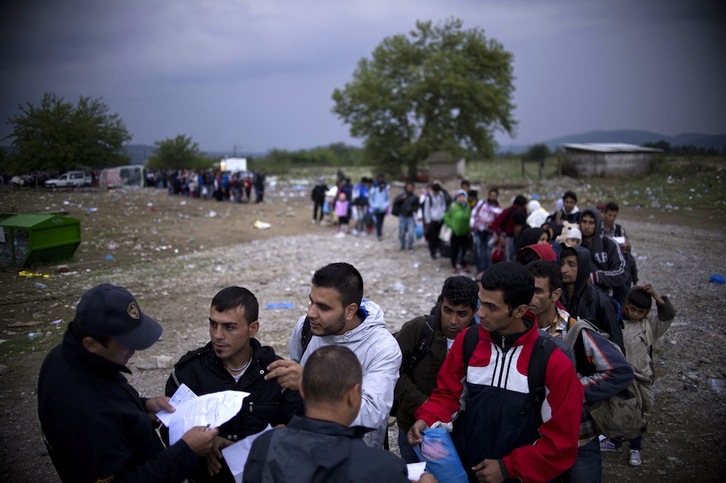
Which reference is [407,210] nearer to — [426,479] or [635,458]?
[635,458]

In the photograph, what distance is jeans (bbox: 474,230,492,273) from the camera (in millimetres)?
8969

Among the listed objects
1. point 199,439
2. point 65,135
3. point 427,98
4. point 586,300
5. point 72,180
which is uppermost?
point 427,98

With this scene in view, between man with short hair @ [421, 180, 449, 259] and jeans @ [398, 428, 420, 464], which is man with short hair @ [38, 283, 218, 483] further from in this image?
man with short hair @ [421, 180, 449, 259]

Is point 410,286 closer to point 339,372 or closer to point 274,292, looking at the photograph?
point 274,292

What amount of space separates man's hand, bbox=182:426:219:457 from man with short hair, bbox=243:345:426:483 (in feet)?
1.16

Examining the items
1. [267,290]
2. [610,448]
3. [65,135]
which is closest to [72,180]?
[65,135]

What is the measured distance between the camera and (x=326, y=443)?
5.09 ft

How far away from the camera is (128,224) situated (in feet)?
37.4

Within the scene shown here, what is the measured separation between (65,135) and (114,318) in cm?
414

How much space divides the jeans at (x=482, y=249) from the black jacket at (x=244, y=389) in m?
7.12

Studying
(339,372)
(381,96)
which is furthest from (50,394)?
(381,96)

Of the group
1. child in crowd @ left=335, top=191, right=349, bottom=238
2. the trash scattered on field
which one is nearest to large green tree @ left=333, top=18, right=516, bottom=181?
child in crowd @ left=335, top=191, right=349, bottom=238

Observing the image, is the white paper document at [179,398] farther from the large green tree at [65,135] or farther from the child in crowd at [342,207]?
the child in crowd at [342,207]

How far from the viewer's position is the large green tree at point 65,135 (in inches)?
182
